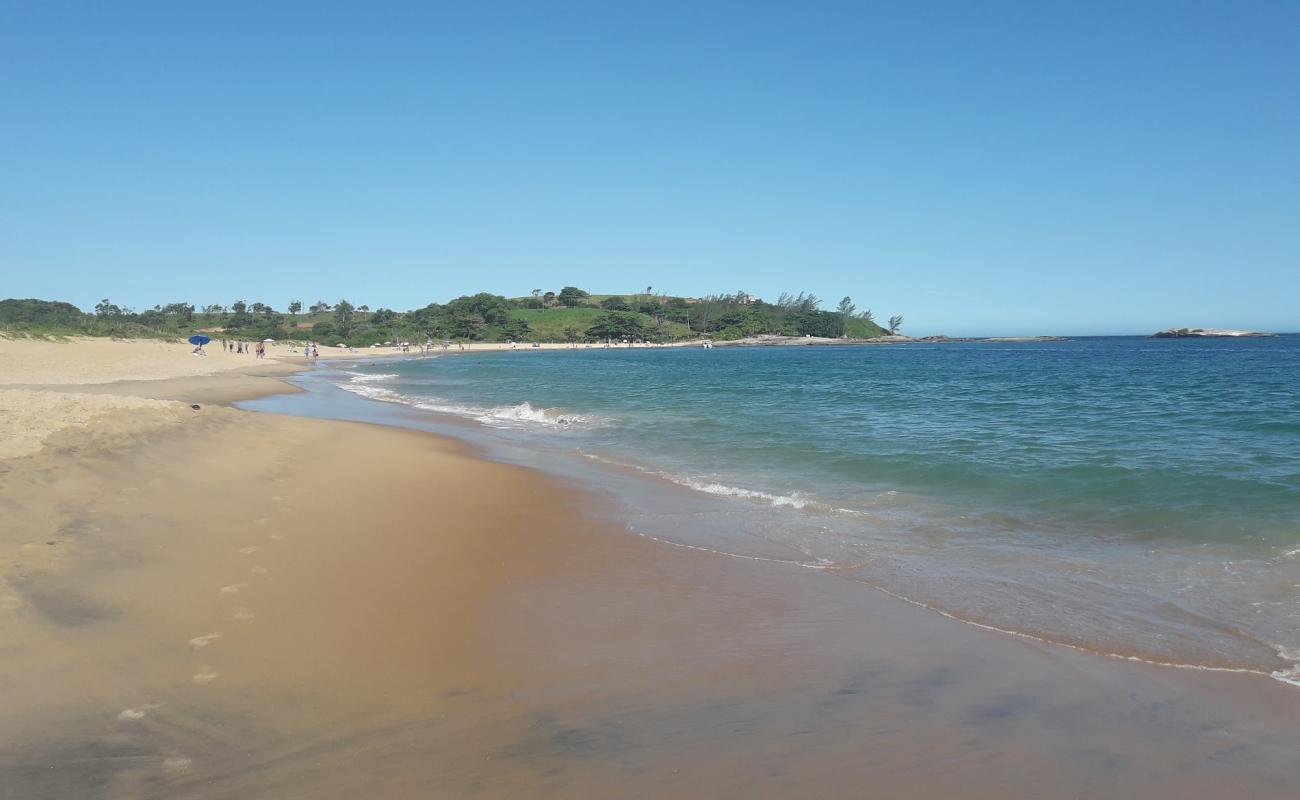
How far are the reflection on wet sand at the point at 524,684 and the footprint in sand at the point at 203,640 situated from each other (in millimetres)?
16

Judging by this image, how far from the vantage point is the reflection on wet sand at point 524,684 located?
11.5ft

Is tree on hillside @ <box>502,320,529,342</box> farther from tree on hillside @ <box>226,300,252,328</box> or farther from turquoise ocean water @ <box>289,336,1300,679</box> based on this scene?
turquoise ocean water @ <box>289,336,1300,679</box>

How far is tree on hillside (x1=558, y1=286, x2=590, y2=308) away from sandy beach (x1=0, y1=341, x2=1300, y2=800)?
186 m

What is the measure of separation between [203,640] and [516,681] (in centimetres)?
207

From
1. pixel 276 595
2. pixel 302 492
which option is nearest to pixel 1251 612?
pixel 276 595

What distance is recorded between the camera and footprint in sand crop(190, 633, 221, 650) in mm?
4680

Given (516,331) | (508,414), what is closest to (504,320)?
(516,331)

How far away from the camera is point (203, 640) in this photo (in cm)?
477

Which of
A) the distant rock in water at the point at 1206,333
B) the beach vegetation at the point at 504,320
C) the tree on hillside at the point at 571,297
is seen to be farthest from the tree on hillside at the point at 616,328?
the distant rock in water at the point at 1206,333

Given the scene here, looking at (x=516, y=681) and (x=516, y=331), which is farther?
(x=516, y=331)

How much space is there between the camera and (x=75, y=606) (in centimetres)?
498

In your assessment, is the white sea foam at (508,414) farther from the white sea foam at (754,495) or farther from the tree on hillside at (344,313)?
the tree on hillside at (344,313)

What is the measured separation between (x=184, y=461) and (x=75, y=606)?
231 inches

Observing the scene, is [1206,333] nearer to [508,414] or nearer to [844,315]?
[844,315]
